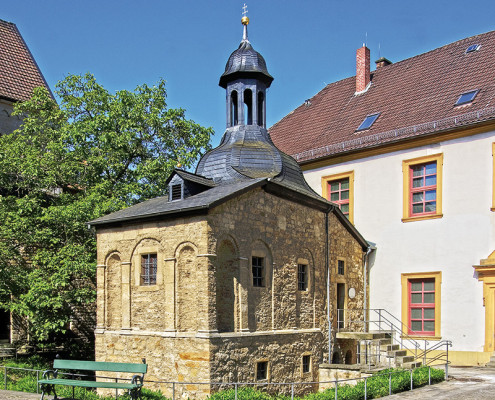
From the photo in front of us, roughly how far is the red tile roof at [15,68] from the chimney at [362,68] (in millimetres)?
13694

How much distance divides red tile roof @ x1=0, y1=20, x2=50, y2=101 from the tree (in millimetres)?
4885

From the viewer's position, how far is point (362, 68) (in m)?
26.2

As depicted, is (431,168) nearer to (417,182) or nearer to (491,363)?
(417,182)

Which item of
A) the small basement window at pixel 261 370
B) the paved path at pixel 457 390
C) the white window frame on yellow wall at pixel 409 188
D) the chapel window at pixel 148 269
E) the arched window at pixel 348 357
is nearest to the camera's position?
the paved path at pixel 457 390

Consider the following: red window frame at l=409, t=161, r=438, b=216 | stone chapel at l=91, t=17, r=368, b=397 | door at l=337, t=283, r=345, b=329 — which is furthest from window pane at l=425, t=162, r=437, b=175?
door at l=337, t=283, r=345, b=329

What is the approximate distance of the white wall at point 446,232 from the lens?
18.7 meters

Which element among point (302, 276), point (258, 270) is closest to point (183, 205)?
point (258, 270)

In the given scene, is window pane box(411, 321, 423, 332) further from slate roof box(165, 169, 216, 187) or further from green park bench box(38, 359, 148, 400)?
green park bench box(38, 359, 148, 400)

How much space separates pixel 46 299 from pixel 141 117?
6.64m

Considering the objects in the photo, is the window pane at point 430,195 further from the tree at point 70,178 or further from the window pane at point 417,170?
the tree at point 70,178

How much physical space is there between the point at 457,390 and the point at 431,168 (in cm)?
854

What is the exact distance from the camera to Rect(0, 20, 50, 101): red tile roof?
25.3 metres

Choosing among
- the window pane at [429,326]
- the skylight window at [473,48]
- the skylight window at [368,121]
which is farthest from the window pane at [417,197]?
the skylight window at [473,48]

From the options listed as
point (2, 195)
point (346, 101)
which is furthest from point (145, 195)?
point (346, 101)
